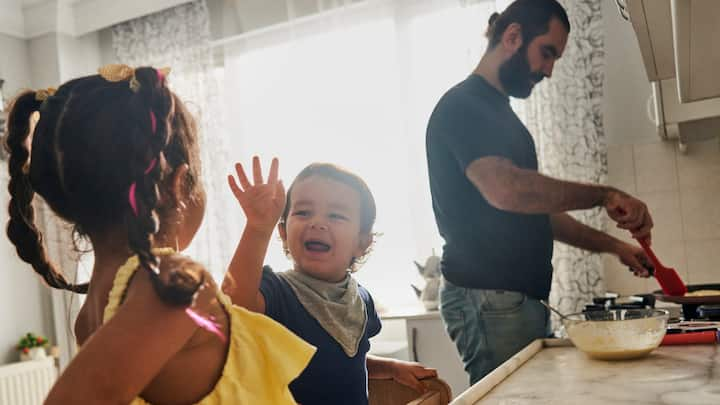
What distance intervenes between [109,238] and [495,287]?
94 cm

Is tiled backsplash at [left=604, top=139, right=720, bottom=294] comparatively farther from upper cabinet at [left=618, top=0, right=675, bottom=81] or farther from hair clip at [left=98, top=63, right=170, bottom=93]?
hair clip at [left=98, top=63, right=170, bottom=93]

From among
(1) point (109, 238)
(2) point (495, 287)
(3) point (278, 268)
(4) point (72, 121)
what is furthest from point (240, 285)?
(3) point (278, 268)

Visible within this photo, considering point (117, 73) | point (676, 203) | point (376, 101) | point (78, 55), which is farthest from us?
point (78, 55)

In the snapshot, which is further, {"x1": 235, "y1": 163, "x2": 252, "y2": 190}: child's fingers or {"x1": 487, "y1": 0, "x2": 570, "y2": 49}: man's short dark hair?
{"x1": 487, "y1": 0, "x2": 570, "y2": 49}: man's short dark hair

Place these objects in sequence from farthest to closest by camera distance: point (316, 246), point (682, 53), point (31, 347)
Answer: point (31, 347) → point (316, 246) → point (682, 53)

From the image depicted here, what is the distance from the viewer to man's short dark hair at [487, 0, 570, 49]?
1.77 m

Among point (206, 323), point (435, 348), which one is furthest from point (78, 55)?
point (206, 323)

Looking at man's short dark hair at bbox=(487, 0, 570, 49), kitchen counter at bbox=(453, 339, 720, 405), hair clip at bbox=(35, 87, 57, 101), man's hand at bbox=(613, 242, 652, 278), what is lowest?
kitchen counter at bbox=(453, 339, 720, 405)

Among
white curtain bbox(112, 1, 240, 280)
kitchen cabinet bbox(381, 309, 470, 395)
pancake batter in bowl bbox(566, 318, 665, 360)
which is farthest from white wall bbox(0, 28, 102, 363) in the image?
pancake batter in bowl bbox(566, 318, 665, 360)

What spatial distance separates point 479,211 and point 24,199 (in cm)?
99

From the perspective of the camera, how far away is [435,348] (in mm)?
2750

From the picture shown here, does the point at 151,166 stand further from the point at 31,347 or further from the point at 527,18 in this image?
the point at 31,347

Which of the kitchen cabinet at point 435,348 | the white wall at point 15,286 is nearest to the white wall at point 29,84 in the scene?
the white wall at point 15,286

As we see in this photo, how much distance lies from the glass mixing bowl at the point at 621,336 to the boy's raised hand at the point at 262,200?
536mm
